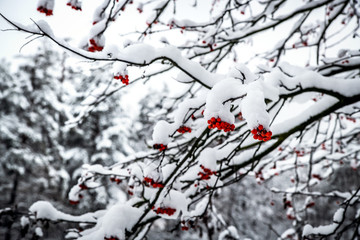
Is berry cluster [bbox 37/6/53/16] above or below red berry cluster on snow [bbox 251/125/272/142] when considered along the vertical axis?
above

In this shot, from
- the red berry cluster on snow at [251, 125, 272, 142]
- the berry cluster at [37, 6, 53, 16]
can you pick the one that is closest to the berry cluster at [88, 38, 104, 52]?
the berry cluster at [37, 6, 53, 16]

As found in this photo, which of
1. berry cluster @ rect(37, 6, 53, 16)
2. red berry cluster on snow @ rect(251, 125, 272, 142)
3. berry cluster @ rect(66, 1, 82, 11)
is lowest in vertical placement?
red berry cluster on snow @ rect(251, 125, 272, 142)

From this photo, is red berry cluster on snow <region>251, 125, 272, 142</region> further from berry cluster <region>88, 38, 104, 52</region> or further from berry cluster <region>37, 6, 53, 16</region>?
berry cluster <region>37, 6, 53, 16</region>

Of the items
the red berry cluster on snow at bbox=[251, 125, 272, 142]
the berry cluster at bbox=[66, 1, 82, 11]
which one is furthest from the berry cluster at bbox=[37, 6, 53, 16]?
the red berry cluster on snow at bbox=[251, 125, 272, 142]

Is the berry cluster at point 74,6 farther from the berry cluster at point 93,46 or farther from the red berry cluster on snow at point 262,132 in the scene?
the red berry cluster on snow at point 262,132

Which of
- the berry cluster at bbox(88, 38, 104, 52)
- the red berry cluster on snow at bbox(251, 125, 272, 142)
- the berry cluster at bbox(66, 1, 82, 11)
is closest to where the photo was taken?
the red berry cluster on snow at bbox(251, 125, 272, 142)

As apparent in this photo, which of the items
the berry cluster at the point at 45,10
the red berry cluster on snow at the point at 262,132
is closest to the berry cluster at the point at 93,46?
the berry cluster at the point at 45,10

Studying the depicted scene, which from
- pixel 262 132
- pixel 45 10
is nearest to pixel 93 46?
pixel 45 10

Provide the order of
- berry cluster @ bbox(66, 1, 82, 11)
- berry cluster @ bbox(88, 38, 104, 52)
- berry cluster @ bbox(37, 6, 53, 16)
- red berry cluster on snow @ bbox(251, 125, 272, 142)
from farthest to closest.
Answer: berry cluster @ bbox(66, 1, 82, 11)
berry cluster @ bbox(37, 6, 53, 16)
berry cluster @ bbox(88, 38, 104, 52)
red berry cluster on snow @ bbox(251, 125, 272, 142)

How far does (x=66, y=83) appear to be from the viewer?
520 inches

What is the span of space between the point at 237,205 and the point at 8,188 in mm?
15650

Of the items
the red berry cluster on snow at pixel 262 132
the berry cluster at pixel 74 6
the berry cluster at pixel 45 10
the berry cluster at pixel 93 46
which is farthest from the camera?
the berry cluster at pixel 74 6

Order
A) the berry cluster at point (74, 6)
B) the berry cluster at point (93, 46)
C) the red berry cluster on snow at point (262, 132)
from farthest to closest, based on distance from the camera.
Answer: the berry cluster at point (74, 6) → the berry cluster at point (93, 46) → the red berry cluster on snow at point (262, 132)

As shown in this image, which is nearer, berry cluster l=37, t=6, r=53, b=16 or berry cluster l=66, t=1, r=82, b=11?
berry cluster l=37, t=6, r=53, b=16
